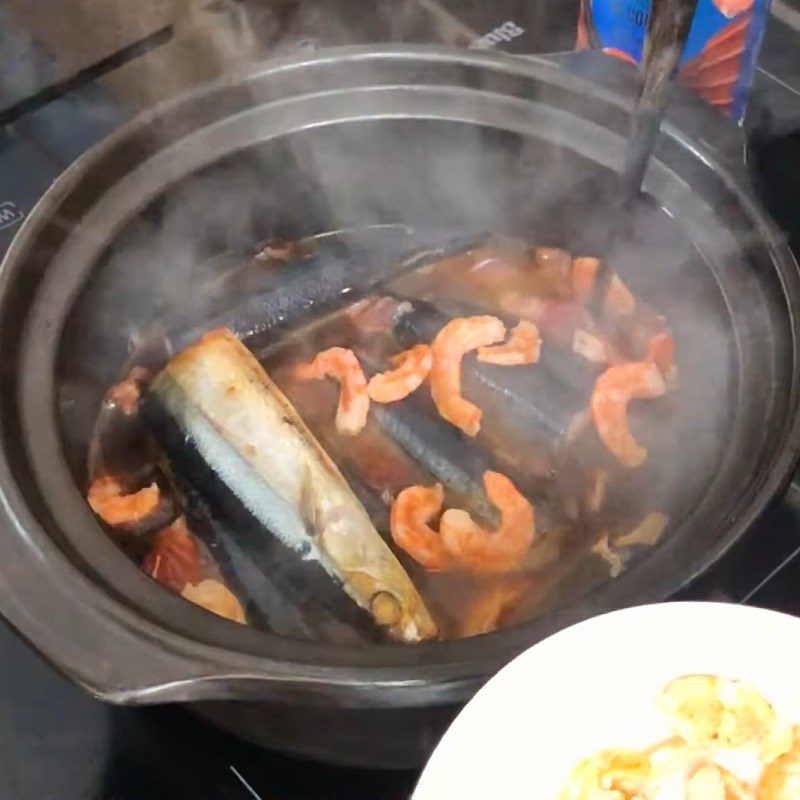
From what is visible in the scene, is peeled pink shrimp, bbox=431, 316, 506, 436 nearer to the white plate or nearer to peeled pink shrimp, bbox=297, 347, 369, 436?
peeled pink shrimp, bbox=297, 347, 369, 436

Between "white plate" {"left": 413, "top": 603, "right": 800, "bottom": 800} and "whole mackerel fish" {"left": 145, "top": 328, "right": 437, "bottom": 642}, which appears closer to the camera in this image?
"white plate" {"left": 413, "top": 603, "right": 800, "bottom": 800}

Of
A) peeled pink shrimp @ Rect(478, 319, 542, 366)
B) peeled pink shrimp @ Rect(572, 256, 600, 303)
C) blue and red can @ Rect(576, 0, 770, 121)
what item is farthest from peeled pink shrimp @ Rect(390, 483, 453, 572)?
blue and red can @ Rect(576, 0, 770, 121)

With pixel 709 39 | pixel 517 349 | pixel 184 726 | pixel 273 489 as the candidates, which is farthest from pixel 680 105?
pixel 184 726

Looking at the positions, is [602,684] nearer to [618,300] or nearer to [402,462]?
[402,462]

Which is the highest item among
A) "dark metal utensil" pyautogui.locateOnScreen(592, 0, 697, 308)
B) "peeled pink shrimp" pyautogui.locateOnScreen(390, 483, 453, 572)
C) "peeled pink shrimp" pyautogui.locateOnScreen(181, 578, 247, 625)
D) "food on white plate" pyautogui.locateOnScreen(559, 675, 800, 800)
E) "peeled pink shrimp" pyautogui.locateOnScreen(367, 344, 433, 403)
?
"dark metal utensil" pyautogui.locateOnScreen(592, 0, 697, 308)

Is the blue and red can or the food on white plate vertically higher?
the blue and red can

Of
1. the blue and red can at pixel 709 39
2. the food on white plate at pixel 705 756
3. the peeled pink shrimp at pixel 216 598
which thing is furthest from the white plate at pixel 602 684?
the blue and red can at pixel 709 39

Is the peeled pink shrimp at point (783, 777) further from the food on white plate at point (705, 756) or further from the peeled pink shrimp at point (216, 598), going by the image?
the peeled pink shrimp at point (216, 598)
